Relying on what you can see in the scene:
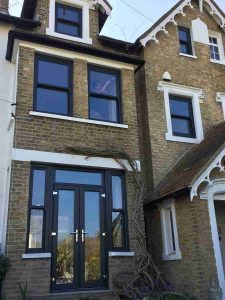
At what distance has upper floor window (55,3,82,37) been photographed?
12164 millimetres

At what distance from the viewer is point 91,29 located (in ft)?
40.9

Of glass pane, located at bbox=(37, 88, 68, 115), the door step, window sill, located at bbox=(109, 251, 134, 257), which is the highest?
glass pane, located at bbox=(37, 88, 68, 115)

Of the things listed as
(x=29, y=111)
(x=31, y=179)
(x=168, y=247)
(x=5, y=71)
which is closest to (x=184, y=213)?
(x=168, y=247)

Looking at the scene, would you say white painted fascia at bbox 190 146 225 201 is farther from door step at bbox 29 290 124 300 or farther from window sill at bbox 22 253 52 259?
window sill at bbox 22 253 52 259

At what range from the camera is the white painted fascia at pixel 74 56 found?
35.6ft

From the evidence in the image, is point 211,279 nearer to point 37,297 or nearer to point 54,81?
point 37,297

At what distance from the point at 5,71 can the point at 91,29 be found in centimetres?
315

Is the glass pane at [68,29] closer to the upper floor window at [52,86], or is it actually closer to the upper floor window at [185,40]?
the upper floor window at [52,86]

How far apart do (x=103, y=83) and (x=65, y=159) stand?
2963 millimetres

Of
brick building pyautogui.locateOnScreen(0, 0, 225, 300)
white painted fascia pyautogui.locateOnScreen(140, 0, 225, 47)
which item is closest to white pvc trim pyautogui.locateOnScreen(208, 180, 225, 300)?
brick building pyautogui.locateOnScreen(0, 0, 225, 300)

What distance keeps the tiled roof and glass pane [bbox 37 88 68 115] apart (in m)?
3.57

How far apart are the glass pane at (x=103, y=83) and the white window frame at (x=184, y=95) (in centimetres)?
198

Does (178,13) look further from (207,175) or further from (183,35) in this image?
(207,175)

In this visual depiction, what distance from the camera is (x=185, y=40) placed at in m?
14.6
